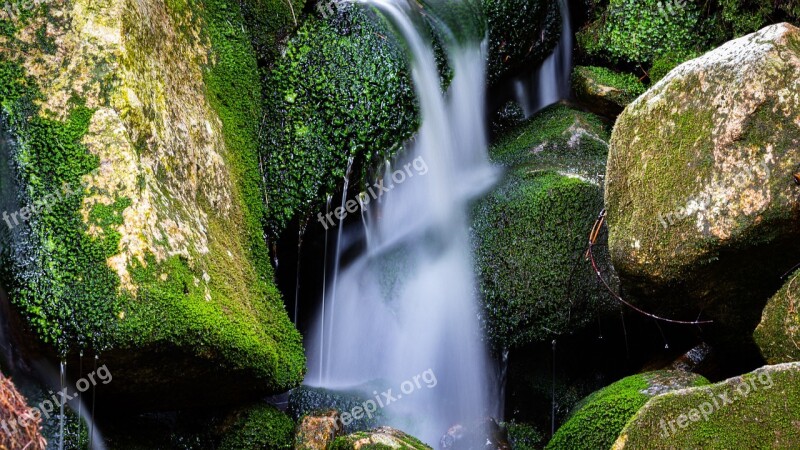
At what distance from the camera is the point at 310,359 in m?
5.83

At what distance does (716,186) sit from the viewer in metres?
3.99

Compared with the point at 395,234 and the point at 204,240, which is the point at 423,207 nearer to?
the point at 395,234

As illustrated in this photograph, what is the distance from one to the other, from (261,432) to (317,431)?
34 cm

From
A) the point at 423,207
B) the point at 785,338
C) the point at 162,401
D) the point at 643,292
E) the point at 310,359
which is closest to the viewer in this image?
the point at 785,338

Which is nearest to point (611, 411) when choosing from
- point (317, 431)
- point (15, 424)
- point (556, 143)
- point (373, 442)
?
point (373, 442)

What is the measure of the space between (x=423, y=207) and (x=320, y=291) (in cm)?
112

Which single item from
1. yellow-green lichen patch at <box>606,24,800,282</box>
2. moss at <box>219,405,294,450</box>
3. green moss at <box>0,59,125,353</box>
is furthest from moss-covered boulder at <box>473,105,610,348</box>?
green moss at <box>0,59,125,353</box>

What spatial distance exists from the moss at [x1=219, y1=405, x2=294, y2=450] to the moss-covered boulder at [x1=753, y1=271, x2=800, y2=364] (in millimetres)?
2742

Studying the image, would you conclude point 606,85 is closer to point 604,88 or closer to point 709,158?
point 604,88

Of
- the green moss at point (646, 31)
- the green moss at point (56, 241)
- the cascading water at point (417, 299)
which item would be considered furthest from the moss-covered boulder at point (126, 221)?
the green moss at point (646, 31)

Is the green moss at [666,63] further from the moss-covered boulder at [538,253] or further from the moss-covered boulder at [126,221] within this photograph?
the moss-covered boulder at [126,221]

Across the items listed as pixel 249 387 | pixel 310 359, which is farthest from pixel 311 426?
pixel 310 359

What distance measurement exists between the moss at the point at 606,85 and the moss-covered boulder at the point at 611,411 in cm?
297

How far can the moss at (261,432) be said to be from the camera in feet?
14.3
